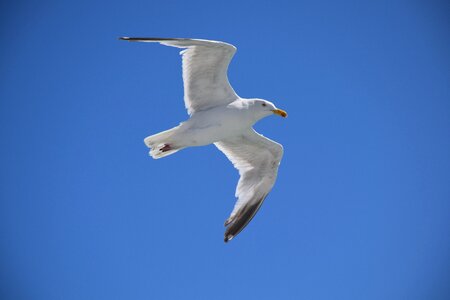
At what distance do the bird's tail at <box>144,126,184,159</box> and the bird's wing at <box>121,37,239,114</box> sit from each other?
555 millimetres

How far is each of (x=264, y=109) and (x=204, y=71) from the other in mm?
1032

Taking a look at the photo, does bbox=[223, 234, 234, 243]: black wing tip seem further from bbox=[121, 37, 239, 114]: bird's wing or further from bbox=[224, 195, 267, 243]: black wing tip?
bbox=[121, 37, 239, 114]: bird's wing

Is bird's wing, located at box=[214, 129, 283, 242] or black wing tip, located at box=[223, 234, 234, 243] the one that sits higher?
bird's wing, located at box=[214, 129, 283, 242]

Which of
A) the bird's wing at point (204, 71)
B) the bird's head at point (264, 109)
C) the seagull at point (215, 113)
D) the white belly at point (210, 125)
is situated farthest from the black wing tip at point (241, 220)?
the bird's wing at point (204, 71)

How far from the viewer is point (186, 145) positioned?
32.0ft

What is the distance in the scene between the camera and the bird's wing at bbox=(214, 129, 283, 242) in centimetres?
1022

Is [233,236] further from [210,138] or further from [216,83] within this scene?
[216,83]

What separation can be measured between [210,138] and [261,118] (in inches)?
32.0

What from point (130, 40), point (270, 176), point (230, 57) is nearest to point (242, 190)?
point (270, 176)

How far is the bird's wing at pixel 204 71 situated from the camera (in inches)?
357

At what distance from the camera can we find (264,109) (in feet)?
31.8

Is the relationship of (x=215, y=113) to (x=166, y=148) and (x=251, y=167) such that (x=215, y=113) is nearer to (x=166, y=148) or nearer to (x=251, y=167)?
(x=166, y=148)

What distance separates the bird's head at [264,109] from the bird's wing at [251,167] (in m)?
0.71

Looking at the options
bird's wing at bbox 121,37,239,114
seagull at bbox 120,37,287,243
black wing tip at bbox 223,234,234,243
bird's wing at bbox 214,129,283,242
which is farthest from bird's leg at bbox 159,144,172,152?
black wing tip at bbox 223,234,234,243
